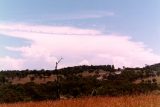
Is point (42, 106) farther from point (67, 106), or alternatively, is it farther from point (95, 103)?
point (95, 103)

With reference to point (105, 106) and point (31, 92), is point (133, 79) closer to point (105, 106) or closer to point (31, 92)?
point (31, 92)

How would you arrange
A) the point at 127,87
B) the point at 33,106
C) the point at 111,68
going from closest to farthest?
the point at 33,106 → the point at 127,87 → the point at 111,68

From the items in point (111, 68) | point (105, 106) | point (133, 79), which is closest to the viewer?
point (105, 106)

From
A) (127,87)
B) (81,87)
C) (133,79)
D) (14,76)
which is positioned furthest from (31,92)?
(14,76)

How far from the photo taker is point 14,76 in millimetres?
106375

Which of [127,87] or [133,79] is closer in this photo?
[127,87]

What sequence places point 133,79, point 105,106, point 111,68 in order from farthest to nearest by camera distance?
point 111,68, point 133,79, point 105,106

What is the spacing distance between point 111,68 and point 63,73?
16.3 m

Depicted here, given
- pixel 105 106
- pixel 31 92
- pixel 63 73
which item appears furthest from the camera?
pixel 63 73

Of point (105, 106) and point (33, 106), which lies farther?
point (33, 106)

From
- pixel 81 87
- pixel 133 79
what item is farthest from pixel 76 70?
pixel 81 87

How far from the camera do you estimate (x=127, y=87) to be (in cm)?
5106

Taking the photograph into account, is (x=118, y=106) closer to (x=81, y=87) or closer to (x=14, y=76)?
(x=81, y=87)

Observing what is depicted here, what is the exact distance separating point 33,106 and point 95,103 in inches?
114
